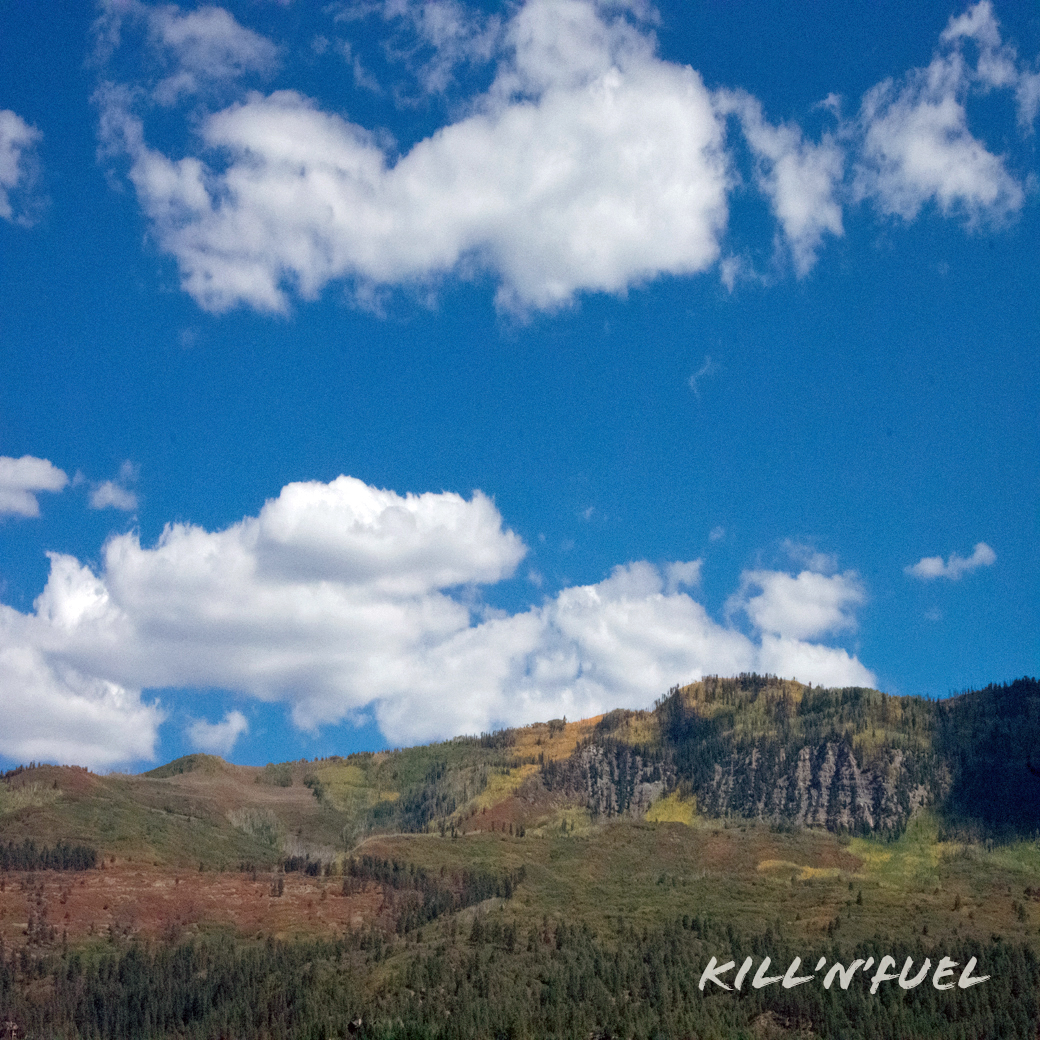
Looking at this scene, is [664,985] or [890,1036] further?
[664,985]

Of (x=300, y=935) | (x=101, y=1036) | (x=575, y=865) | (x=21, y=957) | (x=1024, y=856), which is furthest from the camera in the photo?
(x=1024, y=856)

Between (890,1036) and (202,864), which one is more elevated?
(202,864)

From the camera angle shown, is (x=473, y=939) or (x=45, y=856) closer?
(x=473, y=939)

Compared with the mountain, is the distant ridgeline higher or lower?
higher

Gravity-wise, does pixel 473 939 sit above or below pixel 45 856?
below

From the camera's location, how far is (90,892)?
150500mm

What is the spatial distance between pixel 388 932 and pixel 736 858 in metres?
74.2

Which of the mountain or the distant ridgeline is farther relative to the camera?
the distant ridgeline

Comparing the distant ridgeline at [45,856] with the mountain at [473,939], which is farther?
the distant ridgeline at [45,856]

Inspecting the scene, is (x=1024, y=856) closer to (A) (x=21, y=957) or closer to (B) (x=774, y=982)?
(B) (x=774, y=982)

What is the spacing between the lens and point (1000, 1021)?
103938mm

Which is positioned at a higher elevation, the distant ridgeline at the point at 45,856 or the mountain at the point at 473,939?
the distant ridgeline at the point at 45,856

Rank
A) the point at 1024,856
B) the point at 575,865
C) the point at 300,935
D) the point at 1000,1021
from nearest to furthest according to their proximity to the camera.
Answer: the point at 1000,1021 → the point at 300,935 → the point at 575,865 → the point at 1024,856

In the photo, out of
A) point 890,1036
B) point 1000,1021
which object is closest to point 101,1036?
point 890,1036
